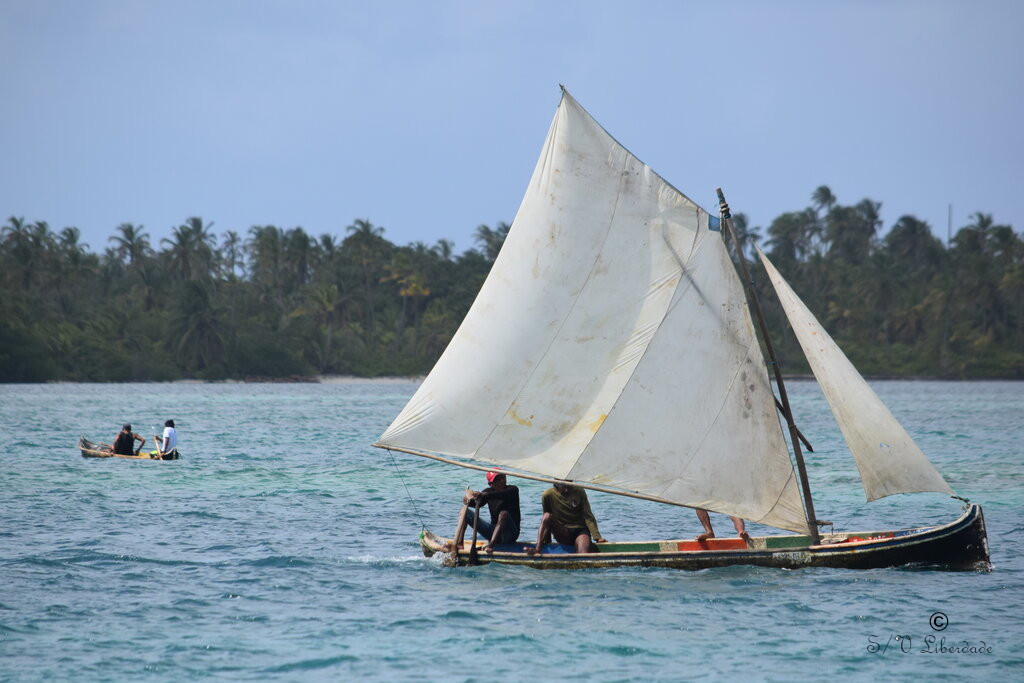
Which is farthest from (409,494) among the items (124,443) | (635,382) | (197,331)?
(197,331)

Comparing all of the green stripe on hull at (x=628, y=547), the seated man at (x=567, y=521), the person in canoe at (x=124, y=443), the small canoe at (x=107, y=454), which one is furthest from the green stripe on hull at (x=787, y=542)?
the person in canoe at (x=124, y=443)

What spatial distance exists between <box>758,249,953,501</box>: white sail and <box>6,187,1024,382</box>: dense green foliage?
414ft

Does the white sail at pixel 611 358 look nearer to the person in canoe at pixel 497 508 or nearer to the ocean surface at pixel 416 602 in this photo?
the person in canoe at pixel 497 508

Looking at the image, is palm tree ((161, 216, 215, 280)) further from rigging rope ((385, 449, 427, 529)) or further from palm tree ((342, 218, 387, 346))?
rigging rope ((385, 449, 427, 529))

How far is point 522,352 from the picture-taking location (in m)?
20.6

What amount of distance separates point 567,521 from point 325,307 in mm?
133658

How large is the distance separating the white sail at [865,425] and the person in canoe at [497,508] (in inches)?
218

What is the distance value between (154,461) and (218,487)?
10368mm

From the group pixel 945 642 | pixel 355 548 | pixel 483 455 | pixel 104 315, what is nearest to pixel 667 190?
pixel 483 455

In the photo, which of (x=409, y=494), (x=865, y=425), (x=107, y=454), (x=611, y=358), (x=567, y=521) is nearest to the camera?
(x=865, y=425)

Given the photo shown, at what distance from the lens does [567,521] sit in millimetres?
20906

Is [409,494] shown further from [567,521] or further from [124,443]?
[124,443]

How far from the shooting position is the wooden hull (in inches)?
789

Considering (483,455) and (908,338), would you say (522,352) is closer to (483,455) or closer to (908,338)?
(483,455)
